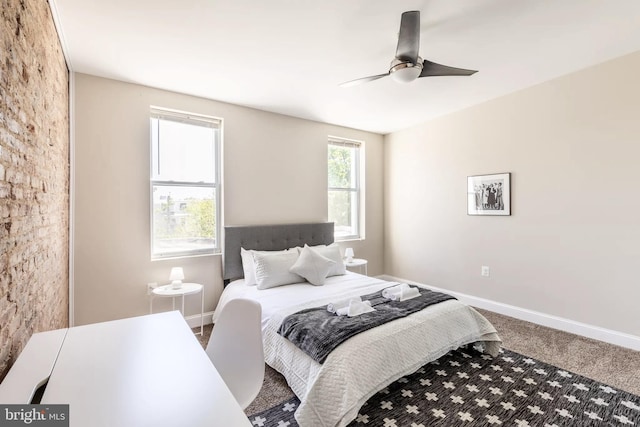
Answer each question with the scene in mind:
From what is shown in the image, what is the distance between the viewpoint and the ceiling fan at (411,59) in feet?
6.51

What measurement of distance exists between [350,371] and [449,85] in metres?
3.02

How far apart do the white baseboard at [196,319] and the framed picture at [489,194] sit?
3611mm

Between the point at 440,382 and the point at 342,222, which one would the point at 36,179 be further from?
the point at 342,222

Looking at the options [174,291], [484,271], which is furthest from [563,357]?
[174,291]

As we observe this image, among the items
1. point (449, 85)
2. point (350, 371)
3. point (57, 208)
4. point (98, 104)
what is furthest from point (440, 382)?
point (98, 104)

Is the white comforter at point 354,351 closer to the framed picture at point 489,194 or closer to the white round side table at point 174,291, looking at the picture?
the white round side table at point 174,291

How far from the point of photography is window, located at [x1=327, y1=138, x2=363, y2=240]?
4.74 m

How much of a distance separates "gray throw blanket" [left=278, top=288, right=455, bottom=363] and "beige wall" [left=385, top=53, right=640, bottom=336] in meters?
1.60

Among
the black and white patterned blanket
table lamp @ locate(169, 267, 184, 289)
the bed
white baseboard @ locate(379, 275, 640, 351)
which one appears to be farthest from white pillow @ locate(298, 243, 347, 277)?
white baseboard @ locate(379, 275, 640, 351)

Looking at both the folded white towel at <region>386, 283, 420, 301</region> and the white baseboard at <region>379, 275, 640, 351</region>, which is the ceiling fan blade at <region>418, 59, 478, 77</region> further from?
the white baseboard at <region>379, 275, 640, 351</region>

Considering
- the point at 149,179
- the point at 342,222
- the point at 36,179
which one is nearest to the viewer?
the point at 36,179

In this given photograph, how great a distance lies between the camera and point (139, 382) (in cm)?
106

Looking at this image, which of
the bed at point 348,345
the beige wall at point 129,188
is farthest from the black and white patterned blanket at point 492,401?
the beige wall at point 129,188

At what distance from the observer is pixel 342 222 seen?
4.89 m
